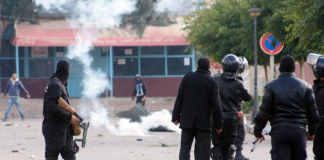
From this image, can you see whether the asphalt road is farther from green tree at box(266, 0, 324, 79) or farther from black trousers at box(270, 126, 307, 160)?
black trousers at box(270, 126, 307, 160)

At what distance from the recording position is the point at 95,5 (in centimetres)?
4141

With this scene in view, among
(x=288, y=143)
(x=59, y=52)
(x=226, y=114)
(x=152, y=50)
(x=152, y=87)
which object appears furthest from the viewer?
(x=152, y=50)

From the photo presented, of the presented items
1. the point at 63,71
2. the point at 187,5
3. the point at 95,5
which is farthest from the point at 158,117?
the point at 187,5

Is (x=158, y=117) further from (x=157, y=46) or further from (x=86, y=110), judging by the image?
(x=157, y=46)

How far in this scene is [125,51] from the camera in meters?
43.8

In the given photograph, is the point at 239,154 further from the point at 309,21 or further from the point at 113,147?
the point at 113,147

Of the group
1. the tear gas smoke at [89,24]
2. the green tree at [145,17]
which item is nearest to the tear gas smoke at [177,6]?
the green tree at [145,17]

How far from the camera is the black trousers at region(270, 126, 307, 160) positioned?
341 inches

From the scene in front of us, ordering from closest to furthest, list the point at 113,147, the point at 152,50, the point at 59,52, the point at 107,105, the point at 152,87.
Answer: the point at 113,147
the point at 107,105
the point at 152,87
the point at 59,52
the point at 152,50

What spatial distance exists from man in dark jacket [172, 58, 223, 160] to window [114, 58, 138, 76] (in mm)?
32763

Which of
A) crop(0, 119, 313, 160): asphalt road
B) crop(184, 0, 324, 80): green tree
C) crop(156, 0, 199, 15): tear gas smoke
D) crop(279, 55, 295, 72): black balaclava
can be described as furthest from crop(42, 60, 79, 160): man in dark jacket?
crop(156, 0, 199, 15): tear gas smoke

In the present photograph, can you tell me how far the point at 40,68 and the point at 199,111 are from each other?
3343cm

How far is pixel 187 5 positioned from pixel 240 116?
33.3 metres

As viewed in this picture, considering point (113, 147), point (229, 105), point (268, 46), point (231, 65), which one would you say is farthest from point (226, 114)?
point (268, 46)
